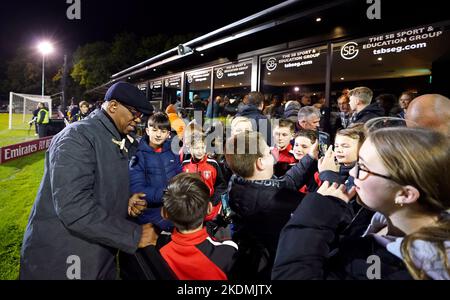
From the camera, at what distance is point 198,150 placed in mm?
3615

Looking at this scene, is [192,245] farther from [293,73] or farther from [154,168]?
[293,73]

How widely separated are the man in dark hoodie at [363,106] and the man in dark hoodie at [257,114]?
1219 mm

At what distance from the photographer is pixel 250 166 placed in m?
2.09

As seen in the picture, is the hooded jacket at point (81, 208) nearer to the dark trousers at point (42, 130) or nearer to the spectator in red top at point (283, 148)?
the spectator in red top at point (283, 148)

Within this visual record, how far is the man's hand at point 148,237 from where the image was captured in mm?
1725

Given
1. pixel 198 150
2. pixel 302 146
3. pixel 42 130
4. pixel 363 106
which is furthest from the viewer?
pixel 42 130

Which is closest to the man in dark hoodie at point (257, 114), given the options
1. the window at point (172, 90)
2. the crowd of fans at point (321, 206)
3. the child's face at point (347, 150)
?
the crowd of fans at point (321, 206)

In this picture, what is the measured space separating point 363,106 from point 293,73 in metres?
4.01

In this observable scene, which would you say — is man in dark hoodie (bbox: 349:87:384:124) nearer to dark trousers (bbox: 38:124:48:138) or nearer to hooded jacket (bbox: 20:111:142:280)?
hooded jacket (bbox: 20:111:142:280)

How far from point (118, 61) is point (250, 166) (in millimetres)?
43519

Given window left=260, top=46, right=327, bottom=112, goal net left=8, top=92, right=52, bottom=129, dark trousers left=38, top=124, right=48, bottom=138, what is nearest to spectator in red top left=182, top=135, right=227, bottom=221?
window left=260, top=46, right=327, bottom=112

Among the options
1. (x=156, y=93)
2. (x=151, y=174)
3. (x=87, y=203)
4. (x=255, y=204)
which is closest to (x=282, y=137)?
(x=151, y=174)

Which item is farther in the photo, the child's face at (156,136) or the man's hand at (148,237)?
the child's face at (156,136)

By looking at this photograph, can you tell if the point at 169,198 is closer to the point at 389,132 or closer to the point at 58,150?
the point at 58,150
